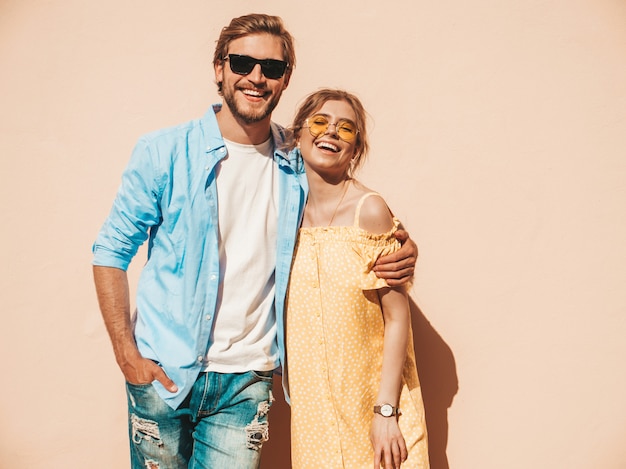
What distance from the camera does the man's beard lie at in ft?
7.66

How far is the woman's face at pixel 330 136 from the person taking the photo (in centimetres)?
237

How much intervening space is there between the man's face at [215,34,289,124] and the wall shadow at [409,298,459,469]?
1.39 metres

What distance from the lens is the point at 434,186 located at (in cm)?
308

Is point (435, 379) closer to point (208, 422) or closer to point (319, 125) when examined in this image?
point (208, 422)

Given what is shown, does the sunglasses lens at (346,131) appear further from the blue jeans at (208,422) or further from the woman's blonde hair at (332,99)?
the blue jeans at (208,422)

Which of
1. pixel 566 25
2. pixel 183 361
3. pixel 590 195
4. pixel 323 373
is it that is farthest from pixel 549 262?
pixel 183 361

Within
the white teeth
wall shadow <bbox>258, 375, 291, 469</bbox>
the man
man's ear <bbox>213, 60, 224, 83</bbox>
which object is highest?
man's ear <bbox>213, 60, 224, 83</bbox>

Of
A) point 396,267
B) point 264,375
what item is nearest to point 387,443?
point 264,375

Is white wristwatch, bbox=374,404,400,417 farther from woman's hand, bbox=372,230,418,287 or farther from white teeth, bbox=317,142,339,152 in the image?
white teeth, bbox=317,142,339,152

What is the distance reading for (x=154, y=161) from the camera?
7.49ft

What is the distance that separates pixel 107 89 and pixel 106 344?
1429mm

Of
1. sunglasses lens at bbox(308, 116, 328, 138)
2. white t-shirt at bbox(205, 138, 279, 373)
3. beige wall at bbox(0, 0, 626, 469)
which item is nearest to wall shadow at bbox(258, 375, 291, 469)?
beige wall at bbox(0, 0, 626, 469)

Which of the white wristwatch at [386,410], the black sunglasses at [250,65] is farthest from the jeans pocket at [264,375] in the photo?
the black sunglasses at [250,65]

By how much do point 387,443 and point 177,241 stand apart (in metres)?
1.16
